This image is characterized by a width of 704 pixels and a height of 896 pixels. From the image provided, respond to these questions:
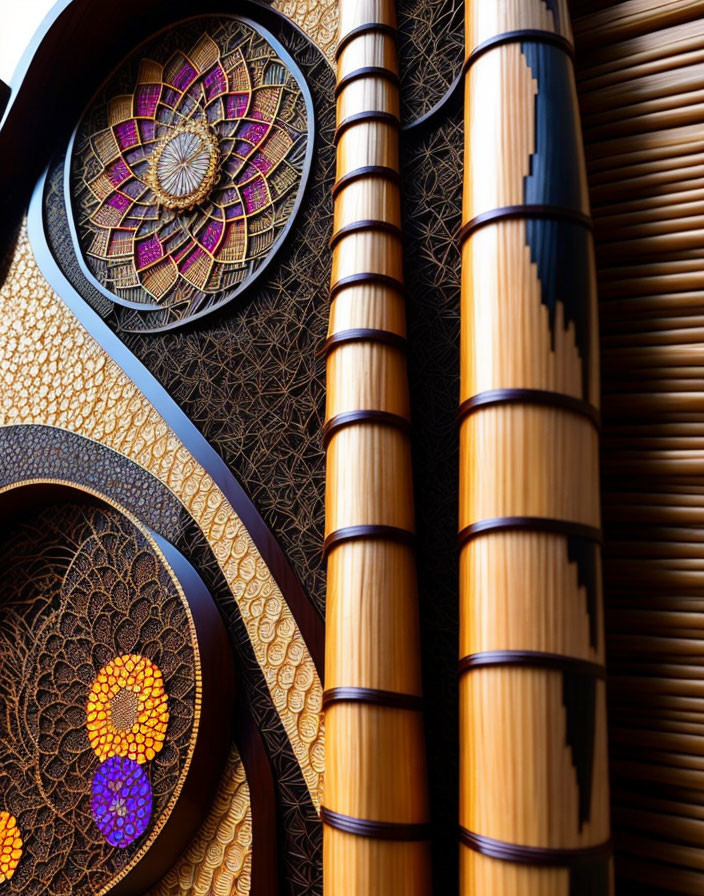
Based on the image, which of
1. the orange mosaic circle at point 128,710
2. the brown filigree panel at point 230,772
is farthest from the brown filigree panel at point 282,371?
the orange mosaic circle at point 128,710

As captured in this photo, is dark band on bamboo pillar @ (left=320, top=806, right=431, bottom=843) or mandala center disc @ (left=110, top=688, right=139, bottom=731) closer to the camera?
dark band on bamboo pillar @ (left=320, top=806, right=431, bottom=843)

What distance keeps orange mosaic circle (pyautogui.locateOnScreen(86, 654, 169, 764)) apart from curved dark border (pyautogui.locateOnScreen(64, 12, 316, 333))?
69 centimetres

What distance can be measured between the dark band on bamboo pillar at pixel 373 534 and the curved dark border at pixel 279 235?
26.2 inches

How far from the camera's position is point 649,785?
92 centimetres

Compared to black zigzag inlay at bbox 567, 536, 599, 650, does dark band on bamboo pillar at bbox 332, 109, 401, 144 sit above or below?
above

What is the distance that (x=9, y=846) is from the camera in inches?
59.8

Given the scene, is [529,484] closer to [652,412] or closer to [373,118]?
[652,412]

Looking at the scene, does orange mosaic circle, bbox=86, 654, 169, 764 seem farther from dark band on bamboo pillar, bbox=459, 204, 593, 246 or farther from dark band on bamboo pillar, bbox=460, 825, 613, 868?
dark band on bamboo pillar, bbox=459, 204, 593, 246

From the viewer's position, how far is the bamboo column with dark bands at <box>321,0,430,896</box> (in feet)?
2.88

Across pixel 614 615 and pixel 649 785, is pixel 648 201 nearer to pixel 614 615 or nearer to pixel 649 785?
pixel 614 615

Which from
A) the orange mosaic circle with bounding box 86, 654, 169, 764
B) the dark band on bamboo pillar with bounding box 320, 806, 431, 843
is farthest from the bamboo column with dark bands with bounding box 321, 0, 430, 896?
the orange mosaic circle with bounding box 86, 654, 169, 764

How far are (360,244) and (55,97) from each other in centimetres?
121

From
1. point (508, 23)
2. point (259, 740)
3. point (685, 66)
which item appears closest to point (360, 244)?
point (508, 23)

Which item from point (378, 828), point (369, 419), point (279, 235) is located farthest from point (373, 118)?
point (378, 828)
